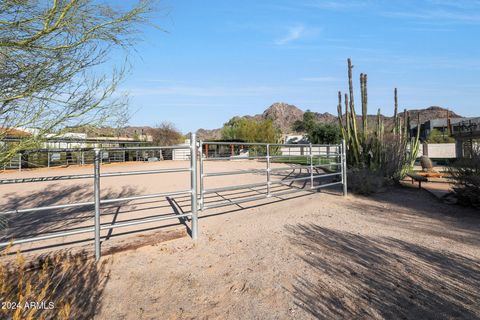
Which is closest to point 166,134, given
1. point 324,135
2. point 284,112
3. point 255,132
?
point 255,132

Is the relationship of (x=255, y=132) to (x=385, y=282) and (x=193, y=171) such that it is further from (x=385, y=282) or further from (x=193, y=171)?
(x=385, y=282)

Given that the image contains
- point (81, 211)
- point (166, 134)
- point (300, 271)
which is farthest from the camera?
point (166, 134)

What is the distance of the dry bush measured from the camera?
7.81 feet

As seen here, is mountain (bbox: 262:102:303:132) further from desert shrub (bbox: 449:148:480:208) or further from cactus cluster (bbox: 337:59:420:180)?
desert shrub (bbox: 449:148:480:208)

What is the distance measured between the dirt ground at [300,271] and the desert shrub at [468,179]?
1217mm

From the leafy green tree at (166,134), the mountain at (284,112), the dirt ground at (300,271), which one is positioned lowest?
the dirt ground at (300,271)

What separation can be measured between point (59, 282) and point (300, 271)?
2414mm

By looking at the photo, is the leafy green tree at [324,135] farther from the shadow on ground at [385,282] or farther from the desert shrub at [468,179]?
the shadow on ground at [385,282]

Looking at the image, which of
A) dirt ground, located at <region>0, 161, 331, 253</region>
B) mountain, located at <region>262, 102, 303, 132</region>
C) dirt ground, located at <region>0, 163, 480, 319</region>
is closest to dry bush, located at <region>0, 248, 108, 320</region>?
dirt ground, located at <region>0, 163, 480, 319</region>

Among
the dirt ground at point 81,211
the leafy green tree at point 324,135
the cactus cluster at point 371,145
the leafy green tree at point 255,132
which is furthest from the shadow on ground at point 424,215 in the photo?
the leafy green tree at point 324,135

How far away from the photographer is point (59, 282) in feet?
9.39

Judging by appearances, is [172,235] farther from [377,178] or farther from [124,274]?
[377,178]

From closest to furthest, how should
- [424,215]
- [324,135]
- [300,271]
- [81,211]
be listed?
[300,271], [424,215], [81,211], [324,135]

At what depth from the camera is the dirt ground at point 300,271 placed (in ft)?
8.07
